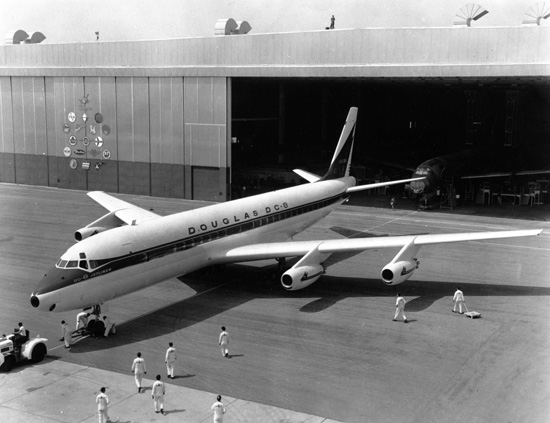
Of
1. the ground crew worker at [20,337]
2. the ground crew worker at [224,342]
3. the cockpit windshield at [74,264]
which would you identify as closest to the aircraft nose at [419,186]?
the ground crew worker at [224,342]

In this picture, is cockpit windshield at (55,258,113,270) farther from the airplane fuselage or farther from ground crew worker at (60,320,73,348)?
ground crew worker at (60,320,73,348)

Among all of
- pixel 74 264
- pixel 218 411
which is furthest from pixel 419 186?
pixel 218 411

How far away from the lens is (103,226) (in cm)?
3672

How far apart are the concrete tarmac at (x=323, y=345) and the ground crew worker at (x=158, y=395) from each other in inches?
13.9

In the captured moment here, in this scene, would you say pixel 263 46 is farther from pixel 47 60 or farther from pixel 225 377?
pixel 225 377

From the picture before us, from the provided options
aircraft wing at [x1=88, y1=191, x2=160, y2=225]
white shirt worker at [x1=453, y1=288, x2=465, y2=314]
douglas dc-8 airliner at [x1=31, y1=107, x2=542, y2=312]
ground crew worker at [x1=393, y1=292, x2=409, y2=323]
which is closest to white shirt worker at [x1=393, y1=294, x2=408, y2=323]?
ground crew worker at [x1=393, y1=292, x2=409, y2=323]

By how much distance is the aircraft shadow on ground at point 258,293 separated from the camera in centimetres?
2670

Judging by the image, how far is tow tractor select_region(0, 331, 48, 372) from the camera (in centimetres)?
2222

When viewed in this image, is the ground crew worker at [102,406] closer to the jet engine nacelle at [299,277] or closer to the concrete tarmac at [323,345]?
the concrete tarmac at [323,345]

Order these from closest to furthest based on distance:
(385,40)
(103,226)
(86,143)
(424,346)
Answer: (424,346) → (103,226) → (385,40) → (86,143)

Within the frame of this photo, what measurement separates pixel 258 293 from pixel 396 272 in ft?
22.8

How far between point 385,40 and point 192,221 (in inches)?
1106

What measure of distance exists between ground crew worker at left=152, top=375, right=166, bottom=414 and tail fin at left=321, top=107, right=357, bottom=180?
82.5ft

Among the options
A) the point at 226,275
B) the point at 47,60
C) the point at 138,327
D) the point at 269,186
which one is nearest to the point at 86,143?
the point at 47,60
